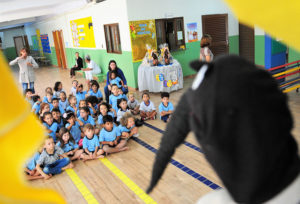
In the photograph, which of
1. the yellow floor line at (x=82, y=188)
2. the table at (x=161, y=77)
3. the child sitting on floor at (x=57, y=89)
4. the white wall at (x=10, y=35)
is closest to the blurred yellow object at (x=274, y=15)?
the yellow floor line at (x=82, y=188)

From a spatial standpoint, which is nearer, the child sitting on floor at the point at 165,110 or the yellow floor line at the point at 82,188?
the yellow floor line at the point at 82,188

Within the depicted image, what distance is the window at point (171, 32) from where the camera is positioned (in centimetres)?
842

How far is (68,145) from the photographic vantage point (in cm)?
435

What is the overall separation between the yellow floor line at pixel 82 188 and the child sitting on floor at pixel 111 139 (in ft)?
2.17

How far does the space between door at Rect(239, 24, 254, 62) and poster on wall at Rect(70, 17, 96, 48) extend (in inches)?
224

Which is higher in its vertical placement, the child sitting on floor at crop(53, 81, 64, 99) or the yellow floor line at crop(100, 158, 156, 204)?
the child sitting on floor at crop(53, 81, 64, 99)

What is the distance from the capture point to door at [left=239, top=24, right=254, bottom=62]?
9.88 meters

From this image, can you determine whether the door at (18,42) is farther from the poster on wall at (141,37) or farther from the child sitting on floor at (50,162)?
the child sitting on floor at (50,162)

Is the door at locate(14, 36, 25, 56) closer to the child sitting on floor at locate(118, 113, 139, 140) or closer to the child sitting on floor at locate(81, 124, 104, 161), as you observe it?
the child sitting on floor at locate(118, 113, 139, 140)

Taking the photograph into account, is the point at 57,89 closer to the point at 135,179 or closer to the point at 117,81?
the point at 117,81

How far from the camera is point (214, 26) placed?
9617 millimetres

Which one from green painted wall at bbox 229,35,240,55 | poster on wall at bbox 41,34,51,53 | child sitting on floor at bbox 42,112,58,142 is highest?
poster on wall at bbox 41,34,51,53

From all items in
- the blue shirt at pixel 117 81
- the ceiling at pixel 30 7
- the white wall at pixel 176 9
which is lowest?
the blue shirt at pixel 117 81

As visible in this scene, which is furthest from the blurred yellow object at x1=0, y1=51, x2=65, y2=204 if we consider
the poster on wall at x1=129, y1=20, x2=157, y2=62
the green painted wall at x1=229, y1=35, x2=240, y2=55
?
the green painted wall at x1=229, y1=35, x2=240, y2=55
